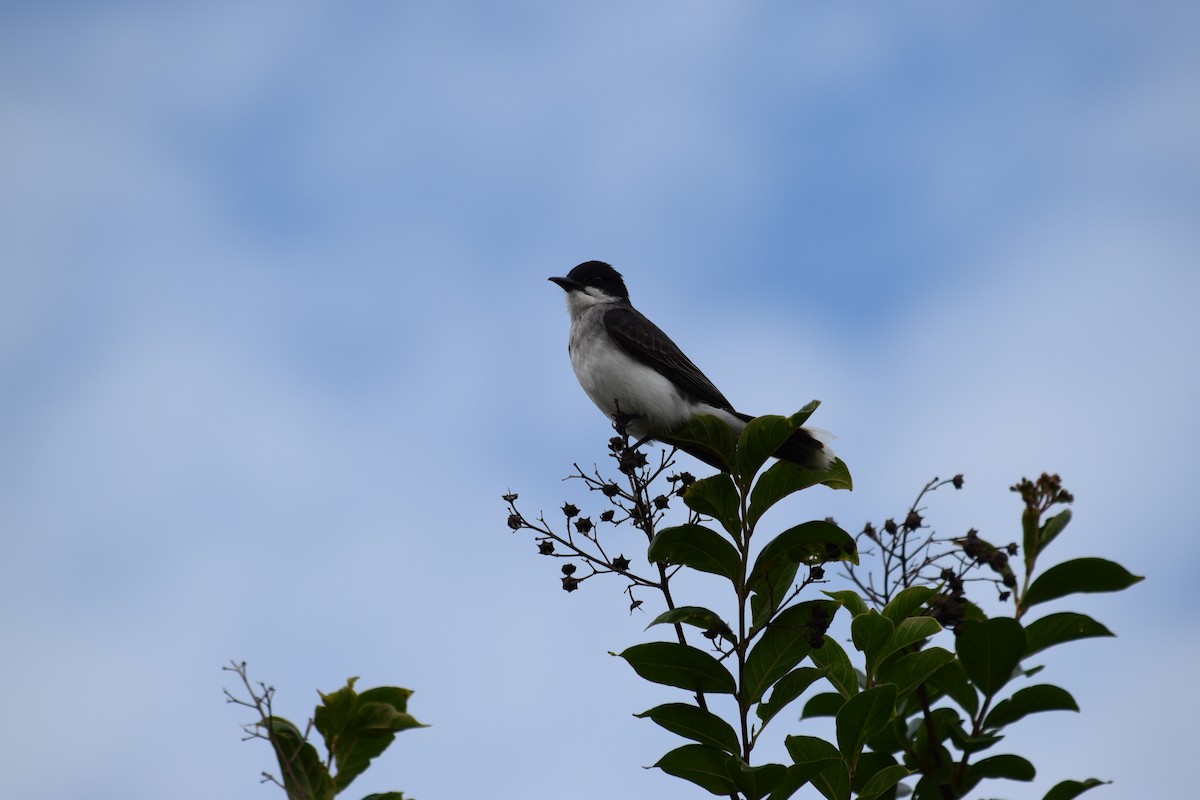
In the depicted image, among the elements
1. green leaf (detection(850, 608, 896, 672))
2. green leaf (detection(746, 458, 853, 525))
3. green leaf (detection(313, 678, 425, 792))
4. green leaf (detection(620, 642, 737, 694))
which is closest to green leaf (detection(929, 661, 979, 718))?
green leaf (detection(850, 608, 896, 672))

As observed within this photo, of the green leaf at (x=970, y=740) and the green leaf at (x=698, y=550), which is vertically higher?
the green leaf at (x=698, y=550)

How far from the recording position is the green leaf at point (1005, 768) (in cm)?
294

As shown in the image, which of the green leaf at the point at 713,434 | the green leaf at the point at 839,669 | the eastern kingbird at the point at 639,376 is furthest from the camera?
the eastern kingbird at the point at 639,376

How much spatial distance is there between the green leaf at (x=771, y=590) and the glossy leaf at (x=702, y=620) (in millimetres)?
205

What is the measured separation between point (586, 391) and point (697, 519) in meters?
4.09

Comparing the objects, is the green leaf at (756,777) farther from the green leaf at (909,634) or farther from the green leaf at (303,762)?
the green leaf at (303,762)

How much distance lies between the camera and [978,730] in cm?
308

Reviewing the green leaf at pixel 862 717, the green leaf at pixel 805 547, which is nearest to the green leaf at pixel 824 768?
the green leaf at pixel 862 717

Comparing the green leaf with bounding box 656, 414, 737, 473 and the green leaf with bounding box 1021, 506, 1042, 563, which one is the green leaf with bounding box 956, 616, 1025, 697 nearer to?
the green leaf with bounding box 1021, 506, 1042, 563

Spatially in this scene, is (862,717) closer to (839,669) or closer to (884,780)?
(884,780)

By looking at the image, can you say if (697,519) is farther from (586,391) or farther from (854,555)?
(586,391)

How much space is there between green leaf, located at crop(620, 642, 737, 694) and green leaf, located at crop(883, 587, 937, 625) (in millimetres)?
550

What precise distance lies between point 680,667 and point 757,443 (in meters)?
0.79

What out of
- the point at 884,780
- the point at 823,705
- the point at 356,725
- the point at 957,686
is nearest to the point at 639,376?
the point at 823,705
